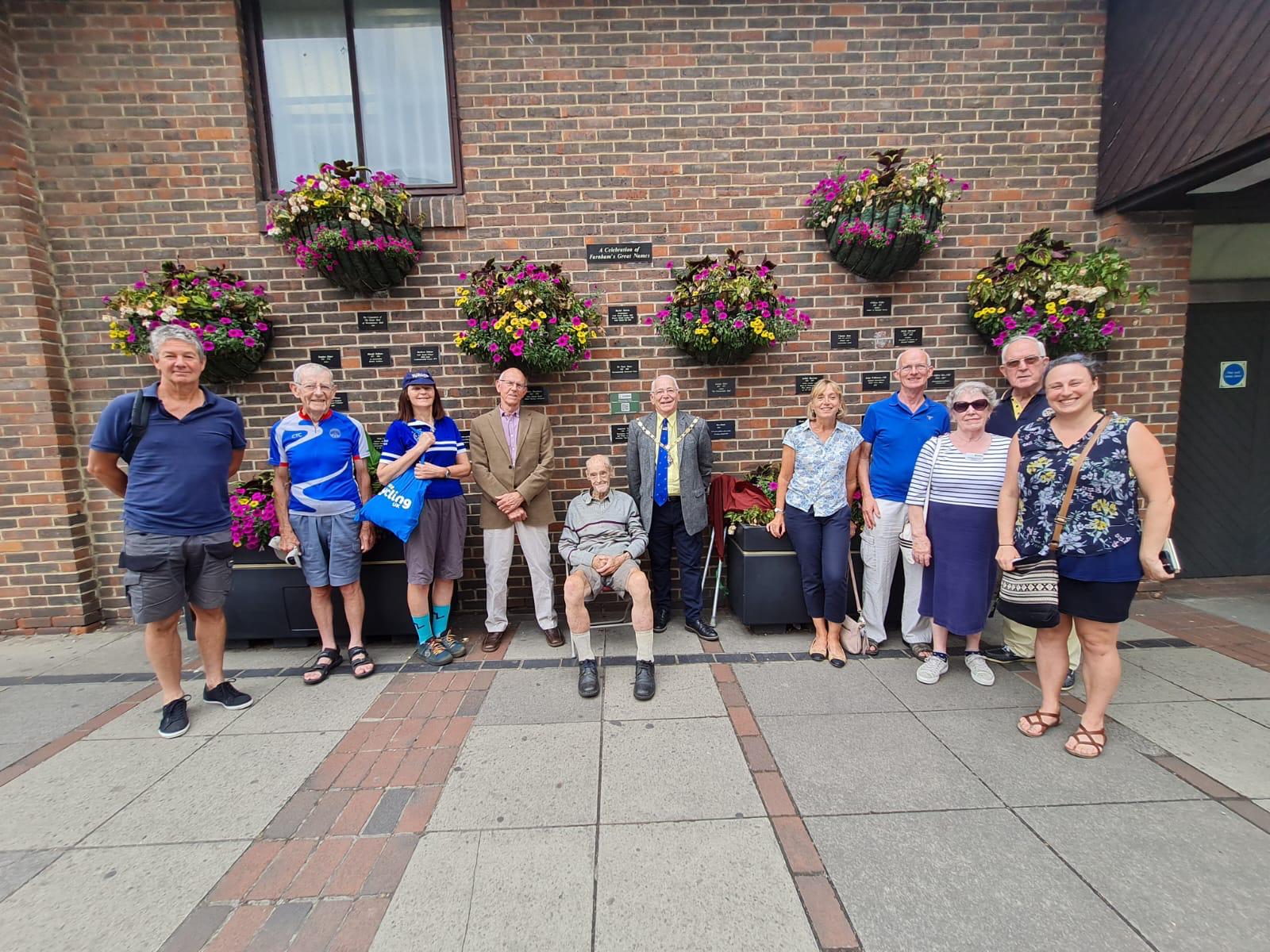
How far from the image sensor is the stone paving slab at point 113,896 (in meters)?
1.67

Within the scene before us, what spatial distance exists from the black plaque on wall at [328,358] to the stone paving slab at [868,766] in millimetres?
4038

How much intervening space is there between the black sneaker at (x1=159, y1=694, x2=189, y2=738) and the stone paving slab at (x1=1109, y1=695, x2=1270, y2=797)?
504 centimetres

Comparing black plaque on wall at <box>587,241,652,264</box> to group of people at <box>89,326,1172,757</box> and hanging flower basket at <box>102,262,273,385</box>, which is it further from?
hanging flower basket at <box>102,262,273,385</box>

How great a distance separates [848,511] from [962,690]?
121 centimetres

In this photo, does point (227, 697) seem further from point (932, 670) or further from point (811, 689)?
point (932, 670)

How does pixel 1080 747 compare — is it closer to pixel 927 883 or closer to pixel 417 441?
pixel 927 883

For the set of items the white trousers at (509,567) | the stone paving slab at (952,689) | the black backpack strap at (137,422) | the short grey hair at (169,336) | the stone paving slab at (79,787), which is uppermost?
the short grey hair at (169,336)

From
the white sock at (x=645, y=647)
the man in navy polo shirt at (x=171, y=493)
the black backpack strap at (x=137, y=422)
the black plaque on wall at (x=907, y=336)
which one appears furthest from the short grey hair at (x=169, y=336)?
the black plaque on wall at (x=907, y=336)

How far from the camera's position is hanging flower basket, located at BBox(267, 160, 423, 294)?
136 inches

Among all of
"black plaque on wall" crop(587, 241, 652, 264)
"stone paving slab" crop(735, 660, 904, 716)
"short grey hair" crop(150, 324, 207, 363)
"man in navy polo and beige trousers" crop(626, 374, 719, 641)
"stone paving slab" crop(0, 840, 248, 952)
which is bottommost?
"stone paving slab" crop(735, 660, 904, 716)

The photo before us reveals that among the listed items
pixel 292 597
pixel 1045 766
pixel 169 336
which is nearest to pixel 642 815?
pixel 1045 766

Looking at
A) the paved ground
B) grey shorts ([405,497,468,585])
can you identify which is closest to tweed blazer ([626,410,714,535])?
the paved ground

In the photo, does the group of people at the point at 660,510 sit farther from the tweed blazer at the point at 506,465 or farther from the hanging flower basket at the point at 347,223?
the hanging flower basket at the point at 347,223

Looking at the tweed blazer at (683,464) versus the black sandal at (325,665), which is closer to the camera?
the black sandal at (325,665)
